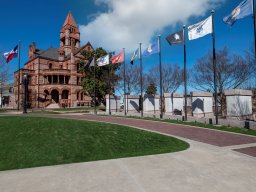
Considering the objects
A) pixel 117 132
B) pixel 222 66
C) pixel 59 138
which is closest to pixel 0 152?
pixel 59 138

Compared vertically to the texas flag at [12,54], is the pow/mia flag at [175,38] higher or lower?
lower

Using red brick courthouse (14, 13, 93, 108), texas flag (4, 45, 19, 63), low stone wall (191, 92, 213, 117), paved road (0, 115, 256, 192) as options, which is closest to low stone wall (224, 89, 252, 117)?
low stone wall (191, 92, 213, 117)

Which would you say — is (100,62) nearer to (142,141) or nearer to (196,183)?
(142,141)

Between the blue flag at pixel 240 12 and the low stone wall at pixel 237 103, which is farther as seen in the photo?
the low stone wall at pixel 237 103

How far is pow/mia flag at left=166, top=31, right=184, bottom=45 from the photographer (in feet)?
61.2

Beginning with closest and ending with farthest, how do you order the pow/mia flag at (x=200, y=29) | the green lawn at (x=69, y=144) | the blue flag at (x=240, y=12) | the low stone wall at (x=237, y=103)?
1. the green lawn at (x=69, y=144)
2. the blue flag at (x=240, y=12)
3. the pow/mia flag at (x=200, y=29)
4. the low stone wall at (x=237, y=103)

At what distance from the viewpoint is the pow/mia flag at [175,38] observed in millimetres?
18656

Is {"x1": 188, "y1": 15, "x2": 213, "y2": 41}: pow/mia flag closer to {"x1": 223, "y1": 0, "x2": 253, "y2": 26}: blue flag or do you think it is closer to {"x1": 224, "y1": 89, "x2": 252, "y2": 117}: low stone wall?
{"x1": 223, "y1": 0, "x2": 253, "y2": 26}: blue flag

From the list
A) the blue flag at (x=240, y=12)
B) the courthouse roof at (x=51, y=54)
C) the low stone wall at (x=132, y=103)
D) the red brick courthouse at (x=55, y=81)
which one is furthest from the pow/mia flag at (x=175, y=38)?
the courthouse roof at (x=51, y=54)

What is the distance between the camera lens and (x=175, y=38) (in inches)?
739

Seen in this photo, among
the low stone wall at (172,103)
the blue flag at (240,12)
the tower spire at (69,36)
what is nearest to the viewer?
the blue flag at (240,12)

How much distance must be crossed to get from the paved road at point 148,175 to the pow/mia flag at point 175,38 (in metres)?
13.1

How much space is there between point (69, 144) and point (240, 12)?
12.0 m

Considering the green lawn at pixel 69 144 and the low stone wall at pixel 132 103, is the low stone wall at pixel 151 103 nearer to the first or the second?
the low stone wall at pixel 132 103
